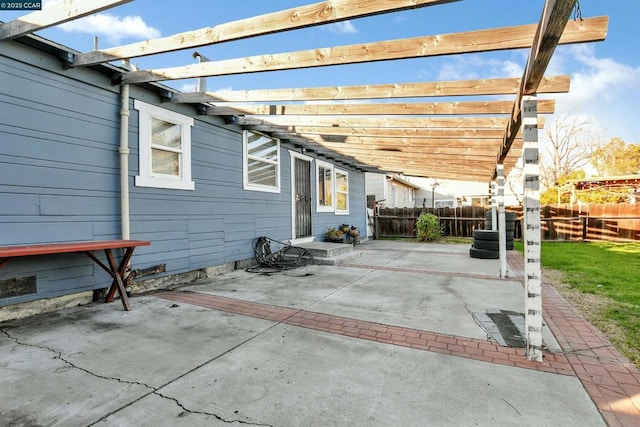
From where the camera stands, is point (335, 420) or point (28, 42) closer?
point (335, 420)

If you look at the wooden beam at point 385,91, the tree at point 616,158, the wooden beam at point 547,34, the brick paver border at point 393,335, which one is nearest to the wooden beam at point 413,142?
the wooden beam at point 385,91

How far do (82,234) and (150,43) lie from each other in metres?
2.39

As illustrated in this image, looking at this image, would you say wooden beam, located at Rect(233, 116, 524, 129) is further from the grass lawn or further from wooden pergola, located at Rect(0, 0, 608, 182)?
the grass lawn

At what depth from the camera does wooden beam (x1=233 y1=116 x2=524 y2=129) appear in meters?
4.66

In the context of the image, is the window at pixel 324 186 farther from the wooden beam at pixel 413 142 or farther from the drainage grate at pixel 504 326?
the drainage grate at pixel 504 326

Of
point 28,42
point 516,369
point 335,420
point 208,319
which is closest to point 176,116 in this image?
point 28,42

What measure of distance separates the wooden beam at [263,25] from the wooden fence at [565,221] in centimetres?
1238

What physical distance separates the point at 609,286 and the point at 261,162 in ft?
21.4

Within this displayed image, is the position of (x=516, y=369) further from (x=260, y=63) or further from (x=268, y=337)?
(x=260, y=63)

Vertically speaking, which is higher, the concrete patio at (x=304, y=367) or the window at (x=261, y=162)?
the window at (x=261, y=162)

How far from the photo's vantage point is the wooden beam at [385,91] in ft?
10.8

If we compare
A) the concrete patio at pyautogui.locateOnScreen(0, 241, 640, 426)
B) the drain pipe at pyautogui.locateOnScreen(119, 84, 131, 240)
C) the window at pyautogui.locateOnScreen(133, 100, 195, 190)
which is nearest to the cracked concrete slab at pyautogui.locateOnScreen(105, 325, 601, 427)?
the concrete patio at pyautogui.locateOnScreen(0, 241, 640, 426)

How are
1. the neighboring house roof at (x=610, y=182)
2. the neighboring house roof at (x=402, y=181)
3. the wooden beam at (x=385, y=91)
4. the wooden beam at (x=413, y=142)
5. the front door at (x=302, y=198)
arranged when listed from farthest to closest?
the neighboring house roof at (x=402, y=181), the neighboring house roof at (x=610, y=182), the front door at (x=302, y=198), the wooden beam at (x=413, y=142), the wooden beam at (x=385, y=91)

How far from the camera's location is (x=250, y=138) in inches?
269
